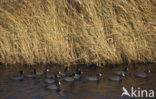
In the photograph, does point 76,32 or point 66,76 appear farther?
point 76,32

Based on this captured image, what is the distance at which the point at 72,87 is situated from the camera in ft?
39.6

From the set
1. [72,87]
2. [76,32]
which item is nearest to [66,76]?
[72,87]

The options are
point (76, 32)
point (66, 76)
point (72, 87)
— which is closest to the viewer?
point (72, 87)

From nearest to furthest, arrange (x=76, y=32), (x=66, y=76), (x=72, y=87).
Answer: (x=72, y=87)
(x=66, y=76)
(x=76, y=32)

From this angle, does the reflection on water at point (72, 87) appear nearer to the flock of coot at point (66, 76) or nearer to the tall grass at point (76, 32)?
the flock of coot at point (66, 76)

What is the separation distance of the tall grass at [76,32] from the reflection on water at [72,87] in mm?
1010

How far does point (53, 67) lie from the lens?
47.9ft

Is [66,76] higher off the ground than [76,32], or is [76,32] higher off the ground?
[76,32]

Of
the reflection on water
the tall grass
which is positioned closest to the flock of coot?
the reflection on water

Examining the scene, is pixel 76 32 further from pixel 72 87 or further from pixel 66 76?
pixel 72 87

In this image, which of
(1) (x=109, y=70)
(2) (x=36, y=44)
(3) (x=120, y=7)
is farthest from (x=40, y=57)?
(3) (x=120, y=7)

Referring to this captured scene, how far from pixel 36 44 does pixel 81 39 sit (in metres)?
2.28

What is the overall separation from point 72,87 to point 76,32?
162 inches

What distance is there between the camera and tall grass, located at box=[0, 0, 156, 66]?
1478 cm
